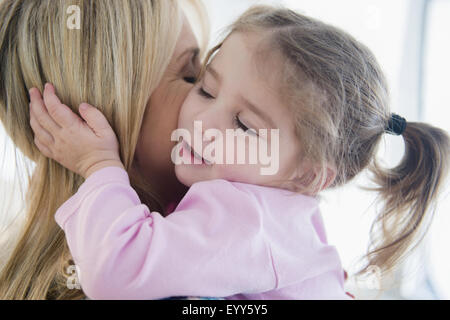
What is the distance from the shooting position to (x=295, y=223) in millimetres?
676

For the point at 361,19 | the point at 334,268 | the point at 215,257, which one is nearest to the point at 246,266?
the point at 215,257

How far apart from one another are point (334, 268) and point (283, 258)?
0.15 metres

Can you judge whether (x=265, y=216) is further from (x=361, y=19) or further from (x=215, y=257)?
(x=361, y=19)

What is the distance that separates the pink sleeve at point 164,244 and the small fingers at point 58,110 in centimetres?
13

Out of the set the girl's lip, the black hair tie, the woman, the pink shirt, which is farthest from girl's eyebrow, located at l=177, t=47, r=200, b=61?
the black hair tie

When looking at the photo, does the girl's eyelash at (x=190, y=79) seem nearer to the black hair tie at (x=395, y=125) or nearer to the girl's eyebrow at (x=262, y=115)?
the girl's eyebrow at (x=262, y=115)

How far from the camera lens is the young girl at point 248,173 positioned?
1.89 ft

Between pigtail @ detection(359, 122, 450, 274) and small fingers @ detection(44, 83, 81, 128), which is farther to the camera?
pigtail @ detection(359, 122, 450, 274)

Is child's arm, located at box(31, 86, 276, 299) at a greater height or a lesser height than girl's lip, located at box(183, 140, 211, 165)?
lesser

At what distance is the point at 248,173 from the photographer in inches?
27.7

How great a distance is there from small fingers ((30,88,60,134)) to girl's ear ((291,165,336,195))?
0.43m

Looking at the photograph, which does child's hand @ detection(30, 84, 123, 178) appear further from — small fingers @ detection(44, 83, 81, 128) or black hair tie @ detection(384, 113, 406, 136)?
black hair tie @ detection(384, 113, 406, 136)

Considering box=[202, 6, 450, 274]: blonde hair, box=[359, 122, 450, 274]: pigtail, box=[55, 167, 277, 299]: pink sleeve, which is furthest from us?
box=[359, 122, 450, 274]: pigtail

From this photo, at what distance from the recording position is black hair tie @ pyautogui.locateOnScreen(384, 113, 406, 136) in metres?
0.77
